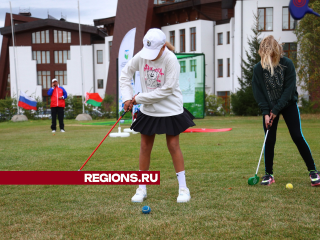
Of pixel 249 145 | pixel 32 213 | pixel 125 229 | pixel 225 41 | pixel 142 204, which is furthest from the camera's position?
pixel 225 41

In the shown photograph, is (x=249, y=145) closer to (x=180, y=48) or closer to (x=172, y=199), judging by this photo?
(x=172, y=199)

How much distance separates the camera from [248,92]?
27.7 metres

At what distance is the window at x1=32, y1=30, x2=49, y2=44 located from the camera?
47.1 meters

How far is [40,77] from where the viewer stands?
48031 mm

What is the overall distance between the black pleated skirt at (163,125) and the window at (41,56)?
153ft

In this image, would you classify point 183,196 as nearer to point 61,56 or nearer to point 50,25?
point 50,25

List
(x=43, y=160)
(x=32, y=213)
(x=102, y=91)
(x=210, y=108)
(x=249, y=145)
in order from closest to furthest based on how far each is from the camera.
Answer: (x=32, y=213) < (x=43, y=160) < (x=249, y=145) < (x=210, y=108) < (x=102, y=91)

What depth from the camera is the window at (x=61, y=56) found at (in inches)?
1863

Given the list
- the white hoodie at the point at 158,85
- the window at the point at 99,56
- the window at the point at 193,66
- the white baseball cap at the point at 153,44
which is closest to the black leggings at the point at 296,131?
the white hoodie at the point at 158,85

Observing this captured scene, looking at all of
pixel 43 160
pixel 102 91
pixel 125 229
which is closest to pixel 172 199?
pixel 125 229

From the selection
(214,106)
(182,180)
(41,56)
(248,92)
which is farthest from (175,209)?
(41,56)

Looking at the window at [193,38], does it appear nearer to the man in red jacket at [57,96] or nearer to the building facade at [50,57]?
the building facade at [50,57]

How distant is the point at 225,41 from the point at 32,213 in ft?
115

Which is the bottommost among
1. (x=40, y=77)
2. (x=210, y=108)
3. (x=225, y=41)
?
(x=210, y=108)
